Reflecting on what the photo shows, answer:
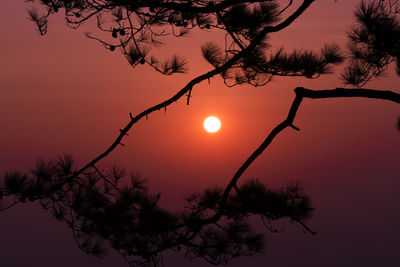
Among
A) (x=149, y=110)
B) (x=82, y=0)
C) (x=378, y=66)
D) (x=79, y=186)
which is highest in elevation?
(x=82, y=0)

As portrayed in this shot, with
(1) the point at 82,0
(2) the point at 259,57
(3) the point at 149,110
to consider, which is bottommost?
(3) the point at 149,110

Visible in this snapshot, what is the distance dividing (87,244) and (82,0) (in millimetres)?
1216

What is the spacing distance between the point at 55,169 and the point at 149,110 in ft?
1.74

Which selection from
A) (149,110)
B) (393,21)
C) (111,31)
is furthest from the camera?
(111,31)

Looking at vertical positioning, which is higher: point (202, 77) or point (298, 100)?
point (202, 77)

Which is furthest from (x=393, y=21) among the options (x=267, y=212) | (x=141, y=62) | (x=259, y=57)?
(x=141, y=62)

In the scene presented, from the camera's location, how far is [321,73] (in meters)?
2.54

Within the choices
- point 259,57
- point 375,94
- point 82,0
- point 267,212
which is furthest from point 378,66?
point 82,0

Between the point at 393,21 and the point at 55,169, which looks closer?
the point at 393,21

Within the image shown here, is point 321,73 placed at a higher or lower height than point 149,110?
higher

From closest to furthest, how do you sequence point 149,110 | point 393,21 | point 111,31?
point 393,21 < point 149,110 < point 111,31

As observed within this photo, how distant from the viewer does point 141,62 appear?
2.63 m

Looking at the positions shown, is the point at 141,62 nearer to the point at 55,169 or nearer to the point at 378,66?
the point at 55,169

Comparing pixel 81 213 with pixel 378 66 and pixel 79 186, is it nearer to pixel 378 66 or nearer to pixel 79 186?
pixel 79 186
